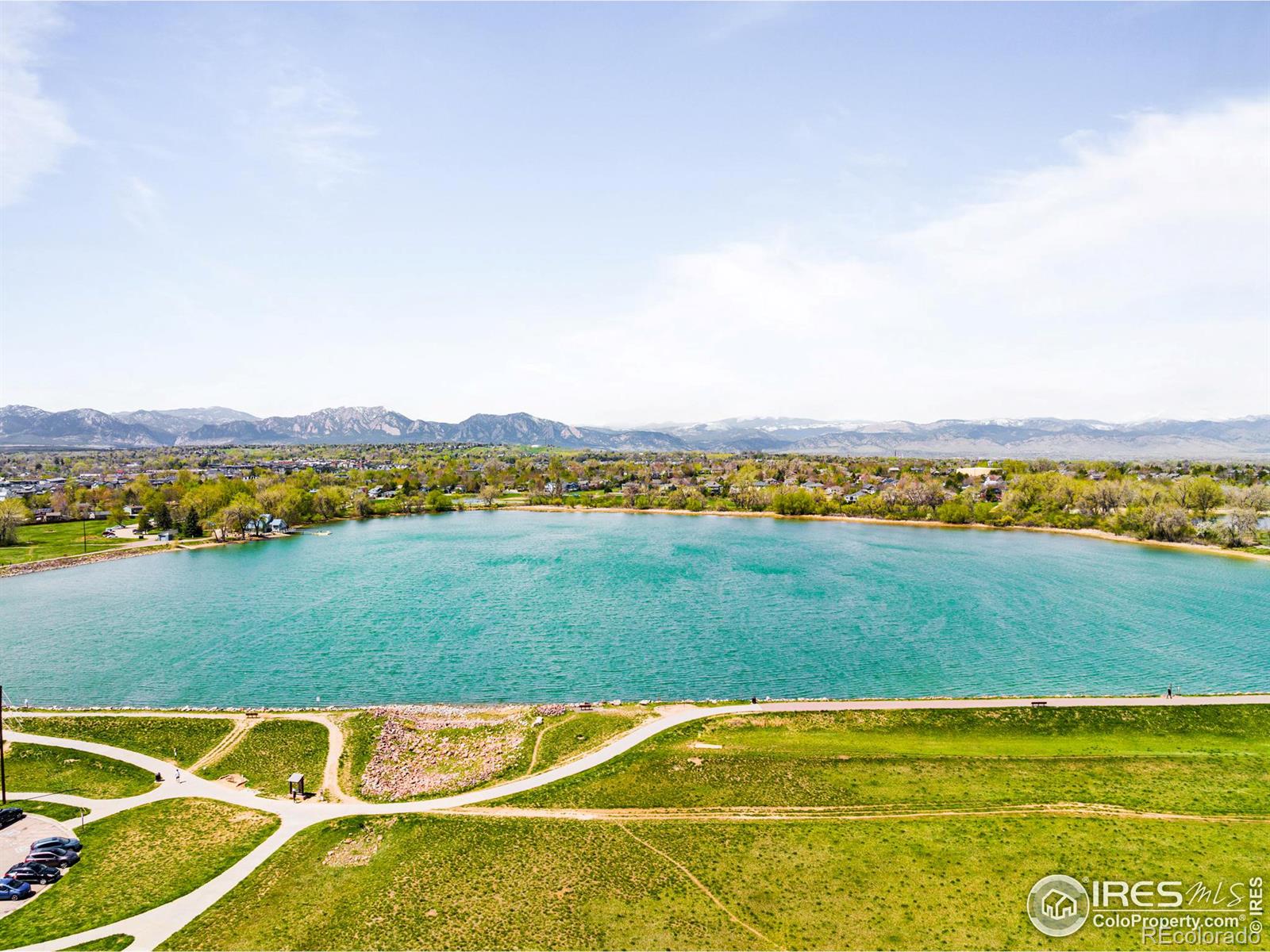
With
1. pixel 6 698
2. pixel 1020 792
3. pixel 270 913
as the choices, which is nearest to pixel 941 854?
pixel 1020 792

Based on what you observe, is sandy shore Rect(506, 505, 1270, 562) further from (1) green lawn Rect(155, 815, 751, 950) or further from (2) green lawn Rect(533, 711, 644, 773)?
(1) green lawn Rect(155, 815, 751, 950)

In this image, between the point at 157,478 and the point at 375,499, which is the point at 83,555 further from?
the point at 157,478

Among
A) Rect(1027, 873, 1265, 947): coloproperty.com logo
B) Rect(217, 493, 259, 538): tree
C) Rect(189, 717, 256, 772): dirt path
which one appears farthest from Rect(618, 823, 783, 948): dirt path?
Rect(217, 493, 259, 538): tree

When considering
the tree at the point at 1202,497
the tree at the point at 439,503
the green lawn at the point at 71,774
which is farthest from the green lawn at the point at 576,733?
the tree at the point at 1202,497

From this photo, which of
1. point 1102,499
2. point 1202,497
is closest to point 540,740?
point 1102,499

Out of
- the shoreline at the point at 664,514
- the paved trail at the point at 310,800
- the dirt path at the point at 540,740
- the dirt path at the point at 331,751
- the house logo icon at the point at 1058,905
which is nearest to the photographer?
the house logo icon at the point at 1058,905

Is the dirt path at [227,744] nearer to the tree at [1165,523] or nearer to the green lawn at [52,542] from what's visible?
the green lawn at [52,542]
